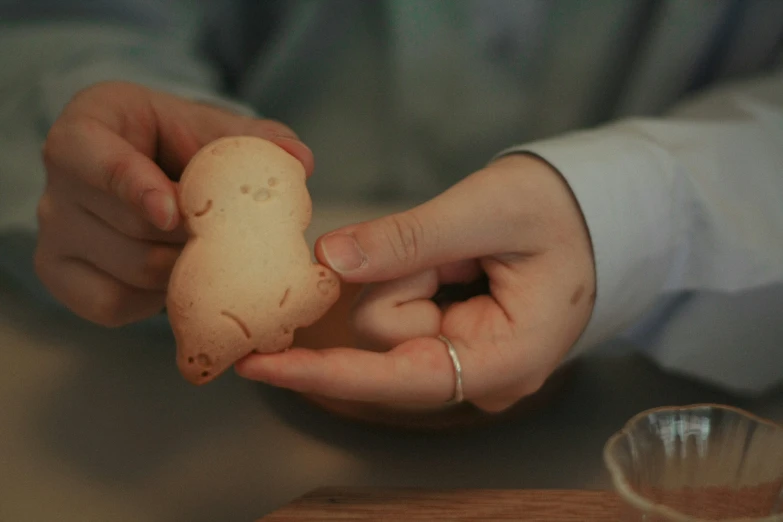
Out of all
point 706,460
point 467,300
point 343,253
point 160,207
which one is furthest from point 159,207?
point 706,460

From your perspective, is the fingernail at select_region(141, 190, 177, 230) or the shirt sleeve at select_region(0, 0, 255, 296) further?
the shirt sleeve at select_region(0, 0, 255, 296)

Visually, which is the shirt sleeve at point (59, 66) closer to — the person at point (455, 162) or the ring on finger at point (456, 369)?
the person at point (455, 162)

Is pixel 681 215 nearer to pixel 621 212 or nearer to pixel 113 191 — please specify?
pixel 621 212

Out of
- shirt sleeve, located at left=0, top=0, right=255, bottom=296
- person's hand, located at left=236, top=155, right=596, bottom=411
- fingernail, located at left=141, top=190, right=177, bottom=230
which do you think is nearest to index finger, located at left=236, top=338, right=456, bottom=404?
person's hand, located at left=236, top=155, right=596, bottom=411

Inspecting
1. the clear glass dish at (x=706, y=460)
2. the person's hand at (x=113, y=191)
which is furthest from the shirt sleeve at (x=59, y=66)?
the clear glass dish at (x=706, y=460)

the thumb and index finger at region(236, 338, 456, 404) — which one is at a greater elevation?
the thumb

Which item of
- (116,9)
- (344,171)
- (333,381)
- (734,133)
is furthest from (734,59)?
(116,9)

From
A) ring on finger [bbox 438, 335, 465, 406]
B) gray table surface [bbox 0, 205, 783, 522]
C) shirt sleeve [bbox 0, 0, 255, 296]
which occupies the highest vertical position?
shirt sleeve [bbox 0, 0, 255, 296]

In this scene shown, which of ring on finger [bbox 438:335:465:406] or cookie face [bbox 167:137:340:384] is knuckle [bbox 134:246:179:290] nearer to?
cookie face [bbox 167:137:340:384]
